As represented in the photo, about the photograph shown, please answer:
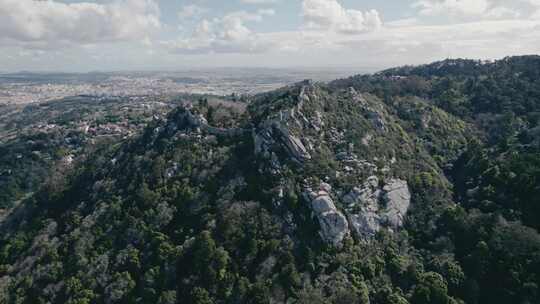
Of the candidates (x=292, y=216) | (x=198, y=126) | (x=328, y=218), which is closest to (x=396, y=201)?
(x=328, y=218)

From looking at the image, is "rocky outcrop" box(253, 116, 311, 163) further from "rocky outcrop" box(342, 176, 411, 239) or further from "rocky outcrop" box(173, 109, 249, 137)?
"rocky outcrop" box(342, 176, 411, 239)

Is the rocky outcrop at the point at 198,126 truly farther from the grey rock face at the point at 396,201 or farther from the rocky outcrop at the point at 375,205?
the grey rock face at the point at 396,201

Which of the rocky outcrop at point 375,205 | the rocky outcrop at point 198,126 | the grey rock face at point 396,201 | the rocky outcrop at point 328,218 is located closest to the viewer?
the rocky outcrop at point 328,218

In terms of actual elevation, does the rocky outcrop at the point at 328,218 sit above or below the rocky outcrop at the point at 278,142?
below

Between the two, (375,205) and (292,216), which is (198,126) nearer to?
(292,216)

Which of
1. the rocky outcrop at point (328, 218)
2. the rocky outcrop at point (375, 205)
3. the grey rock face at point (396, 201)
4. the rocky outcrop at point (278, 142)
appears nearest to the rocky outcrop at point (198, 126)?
the rocky outcrop at point (278, 142)

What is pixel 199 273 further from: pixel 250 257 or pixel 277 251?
pixel 277 251

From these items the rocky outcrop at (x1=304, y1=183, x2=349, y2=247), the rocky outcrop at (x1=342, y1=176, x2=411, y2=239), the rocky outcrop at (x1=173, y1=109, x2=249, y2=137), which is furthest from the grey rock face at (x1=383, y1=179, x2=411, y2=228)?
the rocky outcrop at (x1=173, y1=109, x2=249, y2=137)

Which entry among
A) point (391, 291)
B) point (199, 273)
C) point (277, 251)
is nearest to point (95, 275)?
point (199, 273)
